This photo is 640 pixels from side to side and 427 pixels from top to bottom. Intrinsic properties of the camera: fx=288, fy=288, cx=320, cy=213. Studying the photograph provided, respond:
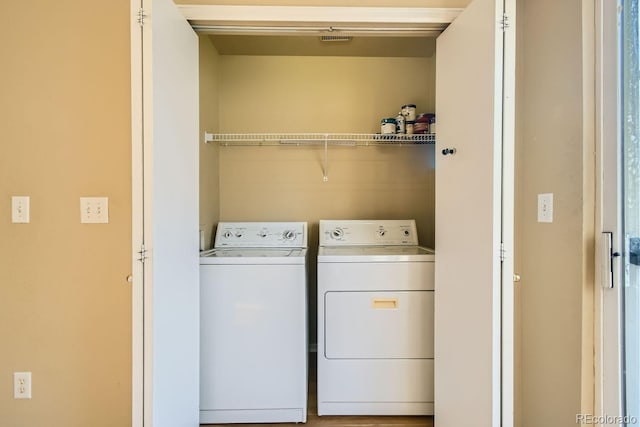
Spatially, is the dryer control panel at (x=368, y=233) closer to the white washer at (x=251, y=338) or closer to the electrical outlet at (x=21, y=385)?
the white washer at (x=251, y=338)

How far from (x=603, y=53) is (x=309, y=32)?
1175mm

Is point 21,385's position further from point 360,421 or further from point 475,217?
point 475,217

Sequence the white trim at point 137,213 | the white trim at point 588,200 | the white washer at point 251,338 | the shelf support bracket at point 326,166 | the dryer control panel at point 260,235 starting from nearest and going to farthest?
the white trim at point 137,213, the white trim at point 588,200, the white washer at point 251,338, the dryer control panel at point 260,235, the shelf support bracket at point 326,166

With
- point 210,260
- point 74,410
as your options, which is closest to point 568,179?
point 210,260

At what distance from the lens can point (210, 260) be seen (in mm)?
1536

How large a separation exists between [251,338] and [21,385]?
102cm

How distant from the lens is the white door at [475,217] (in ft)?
3.24

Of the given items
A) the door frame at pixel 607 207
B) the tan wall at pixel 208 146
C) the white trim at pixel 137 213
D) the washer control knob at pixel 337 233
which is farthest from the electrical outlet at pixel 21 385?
the door frame at pixel 607 207

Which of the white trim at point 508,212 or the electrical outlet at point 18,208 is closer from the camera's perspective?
the white trim at point 508,212

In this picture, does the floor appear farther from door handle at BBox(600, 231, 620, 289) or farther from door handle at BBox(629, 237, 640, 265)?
door handle at BBox(629, 237, 640, 265)

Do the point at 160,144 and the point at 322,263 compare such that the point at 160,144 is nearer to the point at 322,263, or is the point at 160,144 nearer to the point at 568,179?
the point at 322,263

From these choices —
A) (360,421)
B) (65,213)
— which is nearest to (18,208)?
(65,213)

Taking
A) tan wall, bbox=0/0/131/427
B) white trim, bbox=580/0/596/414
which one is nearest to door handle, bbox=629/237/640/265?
white trim, bbox=580/0/596/414

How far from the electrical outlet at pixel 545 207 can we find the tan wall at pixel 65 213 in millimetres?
1821
